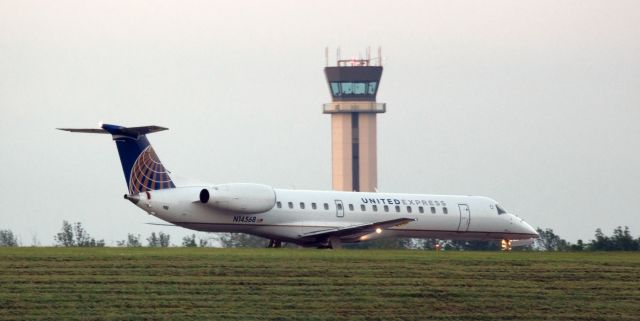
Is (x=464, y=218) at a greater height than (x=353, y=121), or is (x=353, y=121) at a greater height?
(x=353, y=121)

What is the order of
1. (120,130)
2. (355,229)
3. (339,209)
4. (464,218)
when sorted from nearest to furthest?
(120,130)
(355,229)
(339,209)
(464,218)

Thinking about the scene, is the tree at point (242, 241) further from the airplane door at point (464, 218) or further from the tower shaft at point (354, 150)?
the tower shaft at point (354, 150)

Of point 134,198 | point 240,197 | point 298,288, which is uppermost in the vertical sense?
point 240,197

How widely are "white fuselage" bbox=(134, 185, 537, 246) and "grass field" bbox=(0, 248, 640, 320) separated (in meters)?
9.52

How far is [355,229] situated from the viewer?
143 feet

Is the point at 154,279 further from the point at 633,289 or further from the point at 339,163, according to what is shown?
the point at 339,163

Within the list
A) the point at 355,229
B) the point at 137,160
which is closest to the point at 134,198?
the point at 137,160

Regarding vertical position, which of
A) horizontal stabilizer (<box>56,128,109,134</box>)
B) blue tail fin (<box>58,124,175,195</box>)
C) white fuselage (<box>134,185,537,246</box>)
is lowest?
white fuselage (<box>134,185,537,246</box>)

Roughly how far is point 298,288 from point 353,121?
3366 inches

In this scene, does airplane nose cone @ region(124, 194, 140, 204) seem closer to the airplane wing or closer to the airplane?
the airplane

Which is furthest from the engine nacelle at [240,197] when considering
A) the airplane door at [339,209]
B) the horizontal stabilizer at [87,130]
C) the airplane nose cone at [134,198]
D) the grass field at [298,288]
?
the grass field at [298,288]

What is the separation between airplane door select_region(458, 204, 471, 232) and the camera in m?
47.9

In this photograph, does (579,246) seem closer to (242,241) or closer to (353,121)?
(242,241)

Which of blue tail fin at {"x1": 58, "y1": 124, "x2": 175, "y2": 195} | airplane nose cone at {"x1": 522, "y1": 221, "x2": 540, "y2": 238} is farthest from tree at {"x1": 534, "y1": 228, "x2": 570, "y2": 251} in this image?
blue tail fin at {"x1": 58, "y1": 124, "x2": 175, "y2": 195}
